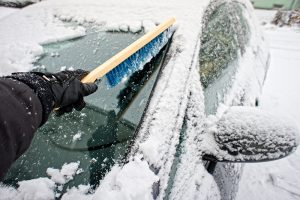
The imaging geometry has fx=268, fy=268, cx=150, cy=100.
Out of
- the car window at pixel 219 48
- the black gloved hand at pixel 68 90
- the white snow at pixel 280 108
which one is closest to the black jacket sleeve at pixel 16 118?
the black gloved hand at pixel 68 90

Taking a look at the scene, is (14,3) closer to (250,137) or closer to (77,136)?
(77,136)

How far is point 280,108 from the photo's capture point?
4527mm

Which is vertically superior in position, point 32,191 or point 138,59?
point 138,59

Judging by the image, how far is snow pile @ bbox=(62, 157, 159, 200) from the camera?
3.15 ft

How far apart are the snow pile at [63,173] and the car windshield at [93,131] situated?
0.8 inches

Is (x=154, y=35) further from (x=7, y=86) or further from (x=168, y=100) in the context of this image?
(x=7, y=86)

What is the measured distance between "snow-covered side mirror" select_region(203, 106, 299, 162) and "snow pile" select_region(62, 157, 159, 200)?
1.42 ft

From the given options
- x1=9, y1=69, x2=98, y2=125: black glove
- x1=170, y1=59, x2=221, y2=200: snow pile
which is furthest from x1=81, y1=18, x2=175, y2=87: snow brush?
x1=170, y1=59, x2=221, y2=200: snow pile

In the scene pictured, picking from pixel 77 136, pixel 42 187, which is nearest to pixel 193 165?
pixel 77 136

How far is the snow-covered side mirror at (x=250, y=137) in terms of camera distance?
1267 mm

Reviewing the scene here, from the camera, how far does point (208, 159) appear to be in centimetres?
136

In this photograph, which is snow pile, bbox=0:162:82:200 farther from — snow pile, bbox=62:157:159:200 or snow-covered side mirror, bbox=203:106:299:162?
snow-covered side mirror, bbox=203:106:299:162

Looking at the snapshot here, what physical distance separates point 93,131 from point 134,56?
65cm

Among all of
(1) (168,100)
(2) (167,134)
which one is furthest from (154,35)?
(2) (167,134)
